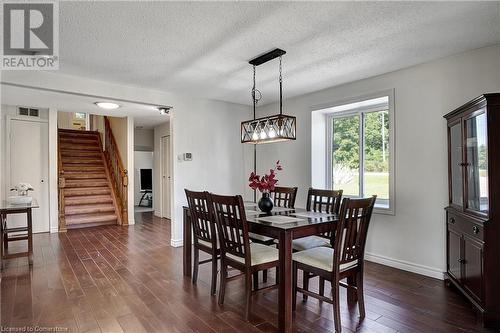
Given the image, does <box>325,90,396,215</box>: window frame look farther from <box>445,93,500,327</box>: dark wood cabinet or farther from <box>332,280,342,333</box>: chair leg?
<box>332,280,342,333</box>: chair leg

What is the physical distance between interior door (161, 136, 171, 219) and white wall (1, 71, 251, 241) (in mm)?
2284

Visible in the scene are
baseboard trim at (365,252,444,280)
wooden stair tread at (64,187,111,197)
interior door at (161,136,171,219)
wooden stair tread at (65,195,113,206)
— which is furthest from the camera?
interior door at (161,136,171,219)

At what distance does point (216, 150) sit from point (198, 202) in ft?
8.07

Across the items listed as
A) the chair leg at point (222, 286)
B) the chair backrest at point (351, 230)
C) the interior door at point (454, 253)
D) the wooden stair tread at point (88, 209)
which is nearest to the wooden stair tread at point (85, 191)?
the wooden stair tread at point (88, 209)

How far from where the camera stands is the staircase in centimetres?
621

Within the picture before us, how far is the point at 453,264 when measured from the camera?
287 centimetres

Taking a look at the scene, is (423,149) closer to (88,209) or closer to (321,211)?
(321,211)

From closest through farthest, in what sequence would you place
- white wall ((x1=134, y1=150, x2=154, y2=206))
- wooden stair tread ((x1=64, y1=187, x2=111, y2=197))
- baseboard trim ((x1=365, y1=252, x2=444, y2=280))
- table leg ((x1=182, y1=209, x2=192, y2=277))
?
baseboard trim ((x1=365, y1=252, x2=444, y2=280)) < table leg ((x1=182, y1=209, x2=192, y2=277)) < wooden stair tread ((x1=64, y1=187, x2=111, y2=197)) < white wall ((x1=134, y1=150, x2=154, y2=206))

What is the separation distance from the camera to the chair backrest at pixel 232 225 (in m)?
2.34

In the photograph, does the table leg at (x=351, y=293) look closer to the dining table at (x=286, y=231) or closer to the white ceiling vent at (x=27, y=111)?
the dining table at (x=286, y=231)

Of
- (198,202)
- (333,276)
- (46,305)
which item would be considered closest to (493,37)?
(333,276)

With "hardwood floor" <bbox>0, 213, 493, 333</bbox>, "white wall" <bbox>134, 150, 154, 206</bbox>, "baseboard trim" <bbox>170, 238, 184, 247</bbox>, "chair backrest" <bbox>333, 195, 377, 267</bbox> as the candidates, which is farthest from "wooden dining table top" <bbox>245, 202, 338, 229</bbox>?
"white wall" <bbox>134, 150, 154, 206</bbox>

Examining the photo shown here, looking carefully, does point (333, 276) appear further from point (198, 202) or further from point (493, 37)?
point (493, 37)

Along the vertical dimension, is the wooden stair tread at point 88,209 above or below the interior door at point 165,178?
below
